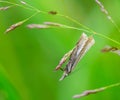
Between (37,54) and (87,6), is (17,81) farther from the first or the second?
(87,6)

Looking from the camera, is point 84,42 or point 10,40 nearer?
point 84,42

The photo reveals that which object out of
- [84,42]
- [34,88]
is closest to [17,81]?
[34,88]

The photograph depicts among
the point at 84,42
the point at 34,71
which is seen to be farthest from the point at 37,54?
the point at 84,42

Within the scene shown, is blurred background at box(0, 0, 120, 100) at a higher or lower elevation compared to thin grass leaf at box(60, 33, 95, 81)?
lower

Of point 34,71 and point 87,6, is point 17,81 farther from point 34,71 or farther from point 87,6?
point 87,6

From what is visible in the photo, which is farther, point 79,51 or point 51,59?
point 51,59

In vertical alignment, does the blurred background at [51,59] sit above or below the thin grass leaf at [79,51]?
below
